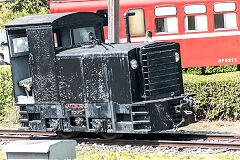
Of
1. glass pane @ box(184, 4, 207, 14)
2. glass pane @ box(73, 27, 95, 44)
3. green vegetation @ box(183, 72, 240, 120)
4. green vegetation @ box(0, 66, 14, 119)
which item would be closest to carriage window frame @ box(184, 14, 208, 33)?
glass pane @ box(184, 4, 207, 14)

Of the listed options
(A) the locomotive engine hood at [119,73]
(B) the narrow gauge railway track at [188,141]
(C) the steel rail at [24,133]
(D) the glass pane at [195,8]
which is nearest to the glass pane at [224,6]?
(D) the glass pane at [195,8]

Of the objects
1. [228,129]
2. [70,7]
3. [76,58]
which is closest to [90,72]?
[76,58]

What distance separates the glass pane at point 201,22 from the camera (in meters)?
19.7

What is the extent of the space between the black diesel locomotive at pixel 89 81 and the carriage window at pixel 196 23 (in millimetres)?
7758

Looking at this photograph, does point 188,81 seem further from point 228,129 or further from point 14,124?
point 14,124

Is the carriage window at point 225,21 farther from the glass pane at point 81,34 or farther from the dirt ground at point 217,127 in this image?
the glass pane at point 81,34

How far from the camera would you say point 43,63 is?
11.9 meters

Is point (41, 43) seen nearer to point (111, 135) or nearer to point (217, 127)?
point (111, 135)

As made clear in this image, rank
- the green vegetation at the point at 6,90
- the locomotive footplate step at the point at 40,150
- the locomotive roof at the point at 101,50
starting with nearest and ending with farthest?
the locomotive footplate step at the point at 40,150 → the locomotive roof at the point at 101,50 → the green vegetation at the point at 6,90

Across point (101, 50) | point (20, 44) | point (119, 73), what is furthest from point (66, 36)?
point (119, 73)

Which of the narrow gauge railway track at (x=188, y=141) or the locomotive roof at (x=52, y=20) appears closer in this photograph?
the narrow gauge railway track at (x=188, y=141)

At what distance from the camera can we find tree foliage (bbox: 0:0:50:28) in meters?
25.5

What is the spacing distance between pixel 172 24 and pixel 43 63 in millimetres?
8824

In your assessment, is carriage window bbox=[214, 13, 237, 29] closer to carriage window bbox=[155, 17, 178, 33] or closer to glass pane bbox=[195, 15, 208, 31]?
glass pane bbox=[195, 15, 208, 31]
